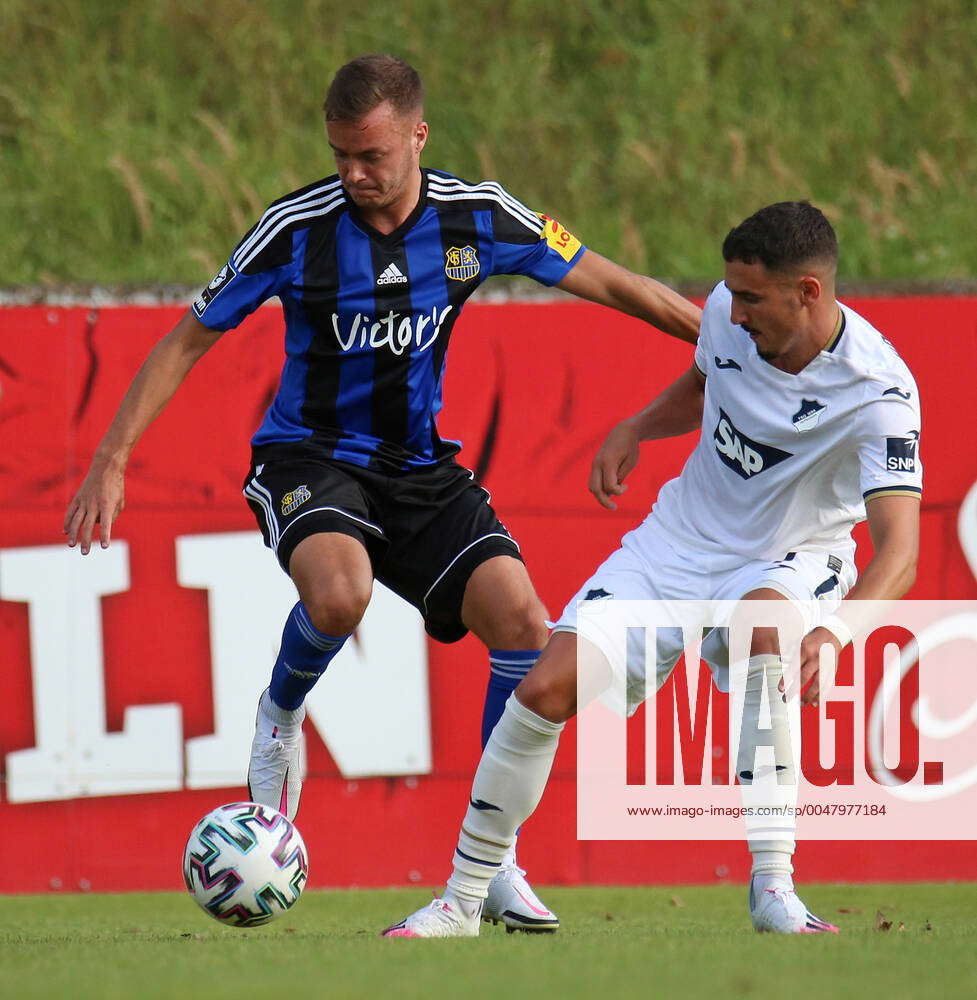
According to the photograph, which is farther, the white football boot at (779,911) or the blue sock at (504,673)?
the blue sock at (504,673)

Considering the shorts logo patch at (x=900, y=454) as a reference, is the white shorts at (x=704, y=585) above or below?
below

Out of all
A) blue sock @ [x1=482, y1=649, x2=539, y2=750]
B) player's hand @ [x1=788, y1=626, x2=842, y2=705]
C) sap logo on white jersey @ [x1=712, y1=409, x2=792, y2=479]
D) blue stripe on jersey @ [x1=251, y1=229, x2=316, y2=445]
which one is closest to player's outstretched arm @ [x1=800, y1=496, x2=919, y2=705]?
player's hand @ [x1=788, y1=626, x2=842, y2=705]

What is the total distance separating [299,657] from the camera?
18.7 feet

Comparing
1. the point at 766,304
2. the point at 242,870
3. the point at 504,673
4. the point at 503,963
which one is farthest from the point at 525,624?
the point at 503,963

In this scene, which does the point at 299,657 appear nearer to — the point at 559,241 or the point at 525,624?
the point at 525,624

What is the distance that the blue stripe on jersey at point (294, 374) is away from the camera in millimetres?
5547

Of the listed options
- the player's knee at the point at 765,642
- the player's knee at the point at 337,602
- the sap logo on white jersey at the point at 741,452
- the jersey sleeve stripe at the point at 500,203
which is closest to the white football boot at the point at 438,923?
the player's knee at the point at 337,602

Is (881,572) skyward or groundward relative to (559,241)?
groundward

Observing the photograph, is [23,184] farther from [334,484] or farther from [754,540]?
[754,540]

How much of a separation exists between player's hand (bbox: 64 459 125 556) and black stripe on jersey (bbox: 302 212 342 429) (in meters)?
0.75

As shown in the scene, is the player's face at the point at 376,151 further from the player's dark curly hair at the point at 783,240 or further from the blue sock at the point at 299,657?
the blue sock at the point at 299,657

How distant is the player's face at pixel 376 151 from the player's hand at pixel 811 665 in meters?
2.08

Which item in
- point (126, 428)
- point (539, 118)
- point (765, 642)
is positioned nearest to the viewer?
point (765, 642)

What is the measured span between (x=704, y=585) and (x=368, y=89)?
6.01 ft
